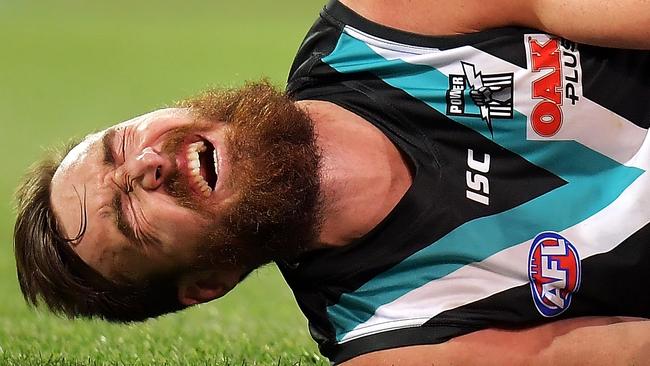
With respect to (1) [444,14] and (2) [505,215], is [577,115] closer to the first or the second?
(2) [505,215]

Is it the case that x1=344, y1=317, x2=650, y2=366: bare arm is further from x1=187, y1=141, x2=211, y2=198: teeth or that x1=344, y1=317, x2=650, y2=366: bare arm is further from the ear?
x1=187, y1=141, x2=211, y2=198: teeth

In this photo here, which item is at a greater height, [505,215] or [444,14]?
[444,14]

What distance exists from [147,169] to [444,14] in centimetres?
80

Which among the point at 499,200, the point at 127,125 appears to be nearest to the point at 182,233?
the point at 127,125

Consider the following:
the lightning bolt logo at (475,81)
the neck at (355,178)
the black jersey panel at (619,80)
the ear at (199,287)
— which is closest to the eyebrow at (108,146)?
the ear at (199,287)

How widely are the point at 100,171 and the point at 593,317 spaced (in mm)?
1242

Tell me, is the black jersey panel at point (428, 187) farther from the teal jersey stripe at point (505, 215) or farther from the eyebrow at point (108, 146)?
the eyebrow at point (108, 146)

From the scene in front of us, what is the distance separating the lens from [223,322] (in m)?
4.75

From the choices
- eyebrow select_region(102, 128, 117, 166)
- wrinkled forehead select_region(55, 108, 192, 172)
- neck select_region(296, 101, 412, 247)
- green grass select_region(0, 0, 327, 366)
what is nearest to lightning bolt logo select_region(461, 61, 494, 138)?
neck select_region(296, 101, 412, 247)

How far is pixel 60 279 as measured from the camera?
301 cm

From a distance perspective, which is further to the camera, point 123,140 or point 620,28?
point 123,140

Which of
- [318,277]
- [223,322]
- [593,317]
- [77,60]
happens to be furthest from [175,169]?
[77,60]

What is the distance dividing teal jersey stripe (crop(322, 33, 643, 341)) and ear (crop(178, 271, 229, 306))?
295mm

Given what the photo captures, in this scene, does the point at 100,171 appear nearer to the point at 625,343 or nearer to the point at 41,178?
the point at 41,178
